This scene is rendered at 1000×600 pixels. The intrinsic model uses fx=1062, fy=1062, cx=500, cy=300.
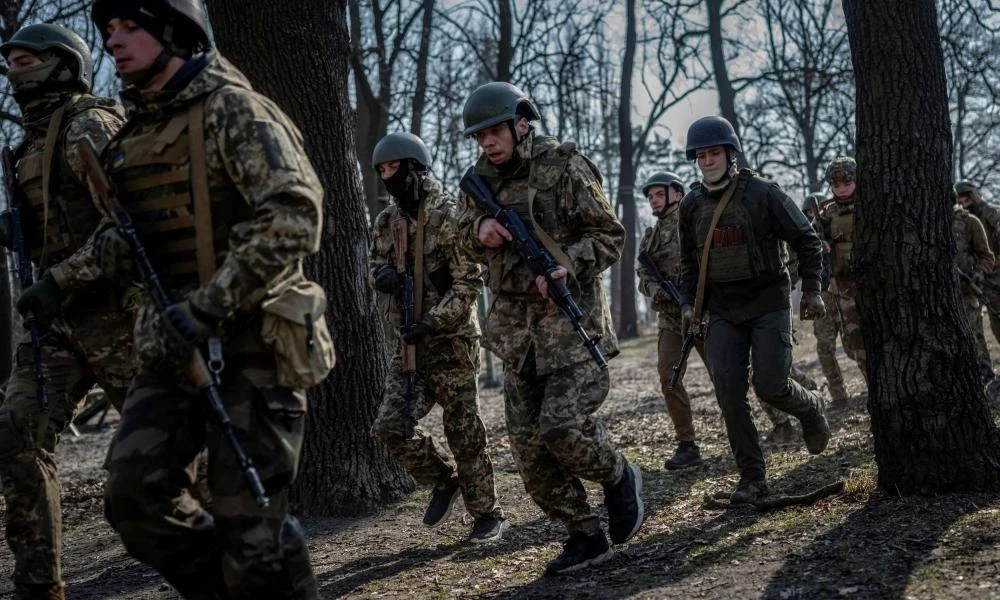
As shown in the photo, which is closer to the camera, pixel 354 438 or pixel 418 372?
pixel 418 372

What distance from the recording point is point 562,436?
4969 mm

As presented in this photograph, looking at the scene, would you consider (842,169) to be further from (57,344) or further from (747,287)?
(57,344)

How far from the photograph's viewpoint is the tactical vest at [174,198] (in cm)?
351

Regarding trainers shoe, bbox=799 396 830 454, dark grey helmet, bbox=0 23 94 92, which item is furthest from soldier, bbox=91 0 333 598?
trainers shoe, bbox=799 396 830 454

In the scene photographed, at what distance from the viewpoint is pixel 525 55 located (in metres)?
24.7

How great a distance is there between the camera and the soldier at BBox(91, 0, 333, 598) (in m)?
3.30

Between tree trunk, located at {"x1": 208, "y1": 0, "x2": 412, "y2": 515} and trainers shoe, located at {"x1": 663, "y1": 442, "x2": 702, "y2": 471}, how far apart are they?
90.7 inches

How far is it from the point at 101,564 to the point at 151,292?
3.43 metres

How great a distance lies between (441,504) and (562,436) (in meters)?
1.59

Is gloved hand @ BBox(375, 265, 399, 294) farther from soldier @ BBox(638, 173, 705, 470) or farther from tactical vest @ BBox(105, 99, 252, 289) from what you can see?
soldier @ BBox(638, 173, 705, 470)

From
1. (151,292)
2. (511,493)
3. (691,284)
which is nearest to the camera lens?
(151,292)

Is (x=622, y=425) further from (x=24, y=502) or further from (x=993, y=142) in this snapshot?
(x=993, y=142)

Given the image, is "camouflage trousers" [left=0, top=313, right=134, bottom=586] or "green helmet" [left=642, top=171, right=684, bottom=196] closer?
"camouflage trousers" [left=0, top=313, right=134, bottom=586]

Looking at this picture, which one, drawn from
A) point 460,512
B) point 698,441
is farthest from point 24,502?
point 698,441
